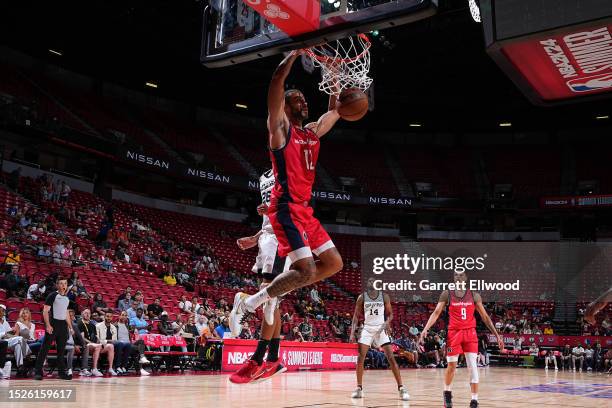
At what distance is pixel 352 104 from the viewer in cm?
512

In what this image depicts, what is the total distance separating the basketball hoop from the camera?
23.0 ft

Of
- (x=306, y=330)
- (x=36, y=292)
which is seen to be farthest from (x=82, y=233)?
(x=306, y=330)

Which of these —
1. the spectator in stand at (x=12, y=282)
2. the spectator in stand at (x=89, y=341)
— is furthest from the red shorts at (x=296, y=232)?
the spectator in stand at (x=12, y=282)

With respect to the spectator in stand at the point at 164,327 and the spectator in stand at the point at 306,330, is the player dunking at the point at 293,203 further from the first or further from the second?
the spectator in stand at the point at 306,330

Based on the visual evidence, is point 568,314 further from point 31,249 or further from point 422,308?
point 31,249

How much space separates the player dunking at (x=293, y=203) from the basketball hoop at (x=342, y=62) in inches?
76.2

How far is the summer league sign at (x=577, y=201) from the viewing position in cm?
2947

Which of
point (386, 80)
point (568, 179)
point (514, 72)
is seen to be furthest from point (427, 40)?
point (514, 72)

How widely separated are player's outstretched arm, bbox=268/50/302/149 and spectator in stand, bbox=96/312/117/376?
880 cm

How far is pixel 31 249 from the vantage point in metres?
16.6

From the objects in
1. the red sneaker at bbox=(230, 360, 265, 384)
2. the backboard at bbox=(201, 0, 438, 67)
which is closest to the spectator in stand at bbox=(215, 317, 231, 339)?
the backboard at bbox=(201, 0, 438, 67)

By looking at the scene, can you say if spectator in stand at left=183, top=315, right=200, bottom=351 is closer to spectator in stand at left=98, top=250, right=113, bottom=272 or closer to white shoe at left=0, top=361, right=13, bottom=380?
spectator in stand at left=98, top=250, right=113, bottom=272

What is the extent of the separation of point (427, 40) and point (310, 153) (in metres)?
20.8

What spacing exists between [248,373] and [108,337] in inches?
326
